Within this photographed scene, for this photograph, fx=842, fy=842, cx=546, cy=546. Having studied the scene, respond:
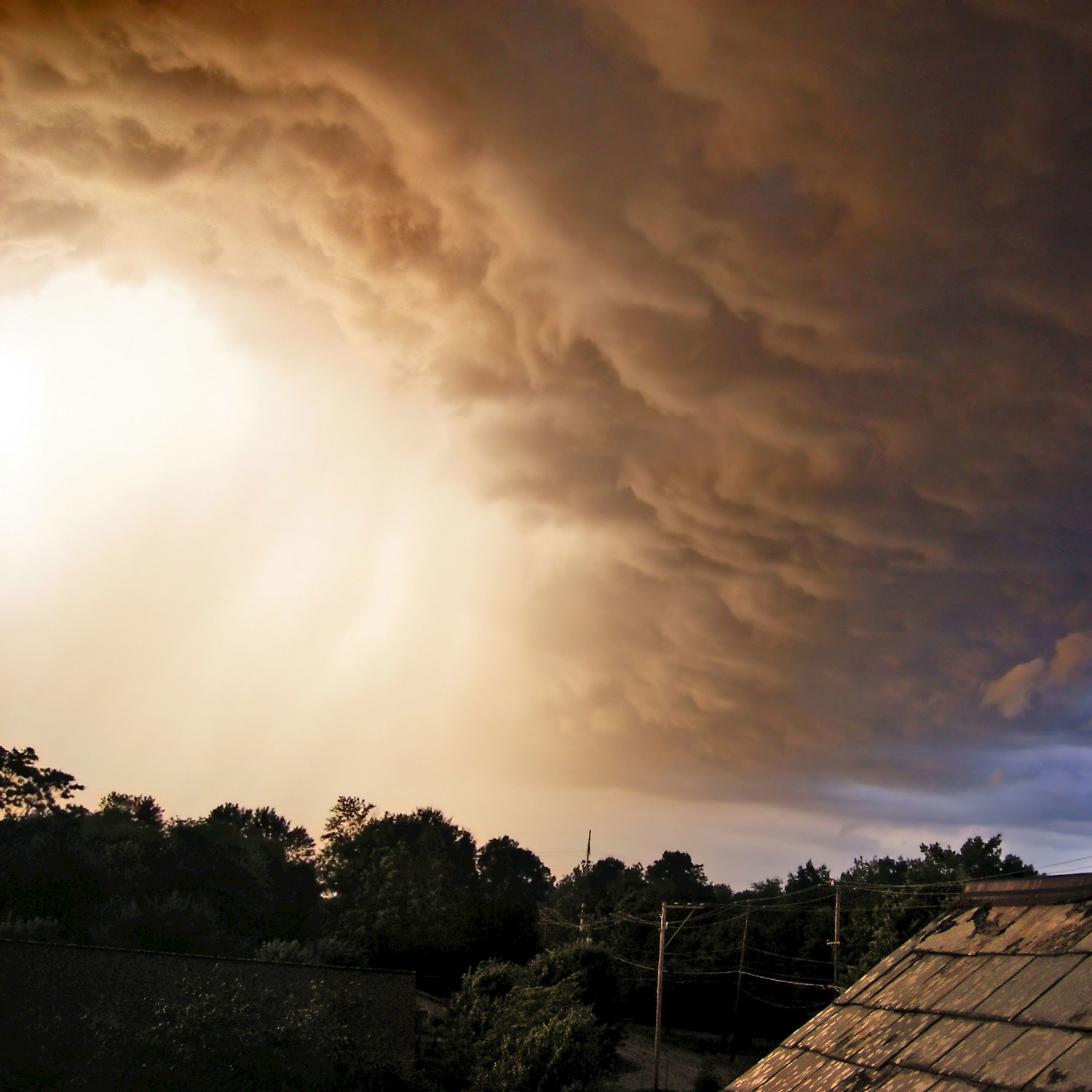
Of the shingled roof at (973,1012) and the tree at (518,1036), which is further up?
the shingled roof at (973,1012)

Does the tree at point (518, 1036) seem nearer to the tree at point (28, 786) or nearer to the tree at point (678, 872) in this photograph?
the tree at point (28, 786)

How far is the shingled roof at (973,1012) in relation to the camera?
5.21 meters

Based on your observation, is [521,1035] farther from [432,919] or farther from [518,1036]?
[432,919]

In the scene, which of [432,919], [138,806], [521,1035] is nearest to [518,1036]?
[521,1035]

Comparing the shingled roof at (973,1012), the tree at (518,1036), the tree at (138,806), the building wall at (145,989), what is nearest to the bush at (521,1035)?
the tree at (518,1036)

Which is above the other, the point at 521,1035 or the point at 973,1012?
the point at 973,1012

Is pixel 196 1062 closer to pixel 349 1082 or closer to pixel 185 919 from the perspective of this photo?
pixel 349 1082

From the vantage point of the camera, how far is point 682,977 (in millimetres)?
72562

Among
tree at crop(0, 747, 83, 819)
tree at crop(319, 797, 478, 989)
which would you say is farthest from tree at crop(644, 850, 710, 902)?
tree at crop(0, 747, 83, 819)

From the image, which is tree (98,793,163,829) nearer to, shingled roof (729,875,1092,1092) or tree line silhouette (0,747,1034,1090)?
tree line silhouette (0,747,1034,1090)

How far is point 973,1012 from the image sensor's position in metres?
6.17

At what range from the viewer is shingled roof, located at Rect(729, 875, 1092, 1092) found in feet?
17.1

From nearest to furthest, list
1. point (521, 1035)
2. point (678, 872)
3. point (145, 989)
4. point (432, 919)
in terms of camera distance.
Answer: point (145, 989)
point (521, 1035)
point (432, 919)
point (678, 872)

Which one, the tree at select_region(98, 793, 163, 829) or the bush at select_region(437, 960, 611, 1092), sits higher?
the tree at select_region(98, 793, 163, 829)
